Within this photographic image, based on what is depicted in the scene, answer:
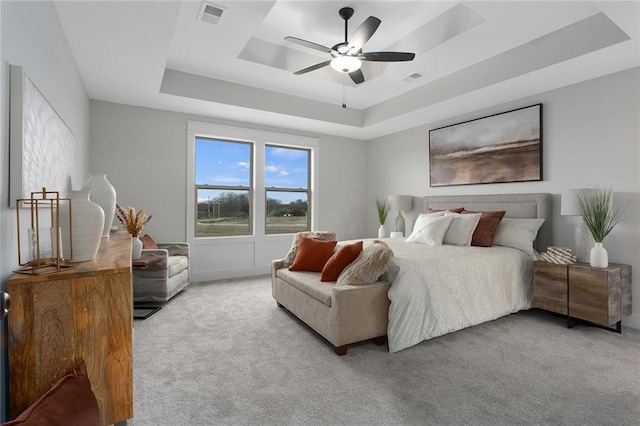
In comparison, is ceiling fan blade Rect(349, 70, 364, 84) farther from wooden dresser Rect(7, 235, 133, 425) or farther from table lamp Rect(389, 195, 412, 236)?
wooden dresser Rect(7, 235, 133, 425)

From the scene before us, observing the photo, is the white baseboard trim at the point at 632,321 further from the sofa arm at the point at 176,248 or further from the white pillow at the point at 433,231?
the sofa arm at the point at 176,248

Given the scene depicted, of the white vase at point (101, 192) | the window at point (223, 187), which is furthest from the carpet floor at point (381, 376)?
the window at point (223, 187)

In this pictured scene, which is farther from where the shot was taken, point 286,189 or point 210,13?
point 286,189

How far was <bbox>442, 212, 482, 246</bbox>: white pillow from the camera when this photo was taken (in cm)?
362

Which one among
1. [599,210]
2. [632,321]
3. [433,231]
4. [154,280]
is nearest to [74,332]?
[154,280]

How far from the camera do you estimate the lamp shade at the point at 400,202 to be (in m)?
5.14

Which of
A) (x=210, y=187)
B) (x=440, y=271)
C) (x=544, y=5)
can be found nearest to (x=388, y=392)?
(x=440, y=271)

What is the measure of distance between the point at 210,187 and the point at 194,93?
4.89 ft

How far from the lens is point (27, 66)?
1.54 metres

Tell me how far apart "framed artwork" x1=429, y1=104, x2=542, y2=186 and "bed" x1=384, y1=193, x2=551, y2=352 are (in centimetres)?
38

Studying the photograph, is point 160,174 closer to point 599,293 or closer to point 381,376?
point 381,376

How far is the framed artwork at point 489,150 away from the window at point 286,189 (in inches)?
87.2

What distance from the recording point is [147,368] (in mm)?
2244

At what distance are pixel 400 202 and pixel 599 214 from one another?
2561mm
